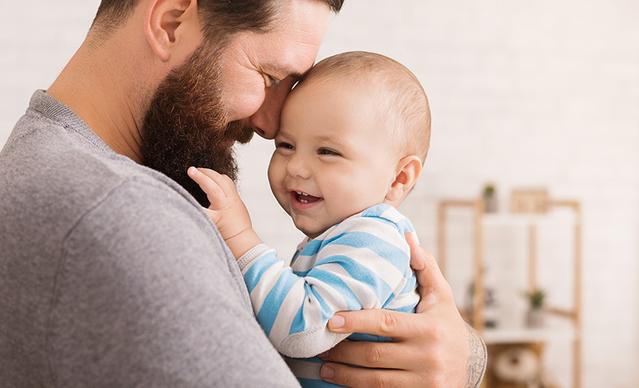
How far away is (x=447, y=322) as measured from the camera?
4.45 feet

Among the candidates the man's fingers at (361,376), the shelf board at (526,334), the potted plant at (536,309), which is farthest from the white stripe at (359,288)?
the potted plant at (536,309)

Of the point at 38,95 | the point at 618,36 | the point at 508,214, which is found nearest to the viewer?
the point at 38,95

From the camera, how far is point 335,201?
1.40 metres

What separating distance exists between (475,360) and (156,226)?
82 cm

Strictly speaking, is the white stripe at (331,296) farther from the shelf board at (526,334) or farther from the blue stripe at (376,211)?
the shelf board at (526,334)

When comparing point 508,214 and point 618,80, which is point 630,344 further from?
point 618,80

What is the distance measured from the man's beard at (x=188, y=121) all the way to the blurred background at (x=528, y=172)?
268 cm

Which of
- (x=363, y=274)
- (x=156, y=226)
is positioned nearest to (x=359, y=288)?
(x=363, y=274)

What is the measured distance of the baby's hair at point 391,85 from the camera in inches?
57.2

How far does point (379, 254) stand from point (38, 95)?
560mm

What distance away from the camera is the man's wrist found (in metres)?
1.47

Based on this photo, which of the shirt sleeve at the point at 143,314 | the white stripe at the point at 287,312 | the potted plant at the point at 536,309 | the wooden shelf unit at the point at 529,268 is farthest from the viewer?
the potted plant at the point at 536,309

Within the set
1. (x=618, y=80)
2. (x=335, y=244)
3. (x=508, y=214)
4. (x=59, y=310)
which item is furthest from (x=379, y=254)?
(x=618, y=80)

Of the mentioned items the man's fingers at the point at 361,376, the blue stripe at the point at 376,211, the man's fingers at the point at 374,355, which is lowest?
the man's fingers at the point at 361,376
